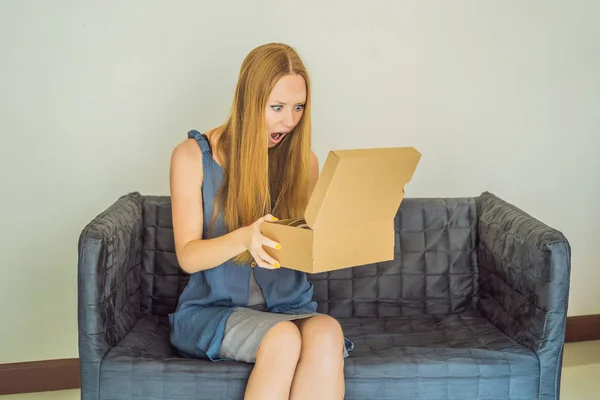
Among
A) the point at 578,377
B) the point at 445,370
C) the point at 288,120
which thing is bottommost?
the point at 578,377

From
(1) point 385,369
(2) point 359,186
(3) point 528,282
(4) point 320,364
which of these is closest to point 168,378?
(4) point 320,364

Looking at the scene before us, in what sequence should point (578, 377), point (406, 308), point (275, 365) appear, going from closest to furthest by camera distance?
point (275, 365) < point (406, 308) < point (578, 377)

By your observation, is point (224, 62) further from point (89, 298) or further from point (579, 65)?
point (579, 65)

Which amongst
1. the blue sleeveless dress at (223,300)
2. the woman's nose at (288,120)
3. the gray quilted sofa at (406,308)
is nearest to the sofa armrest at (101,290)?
the gray quilted sofa at (406,308)

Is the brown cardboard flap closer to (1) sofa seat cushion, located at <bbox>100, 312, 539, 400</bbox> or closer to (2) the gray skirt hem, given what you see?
(2) the gray skirt hem

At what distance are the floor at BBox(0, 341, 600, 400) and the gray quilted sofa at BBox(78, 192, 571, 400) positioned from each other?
522 millimetres

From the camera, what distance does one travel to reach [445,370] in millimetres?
1876

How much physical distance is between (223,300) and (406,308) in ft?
2.03

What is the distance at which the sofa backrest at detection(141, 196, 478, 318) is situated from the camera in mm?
2289

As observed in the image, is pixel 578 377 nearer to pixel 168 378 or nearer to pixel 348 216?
pixel 348 216

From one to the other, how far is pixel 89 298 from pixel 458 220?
1102 millimetres

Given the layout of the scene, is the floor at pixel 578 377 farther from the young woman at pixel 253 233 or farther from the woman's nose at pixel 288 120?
the woman's nose at pixel 288 120

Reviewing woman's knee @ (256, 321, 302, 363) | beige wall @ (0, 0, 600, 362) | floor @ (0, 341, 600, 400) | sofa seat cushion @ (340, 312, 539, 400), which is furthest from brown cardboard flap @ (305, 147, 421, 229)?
floor @ (0, 341, 600, 400)

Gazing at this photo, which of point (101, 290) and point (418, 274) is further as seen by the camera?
point (418, 274)
